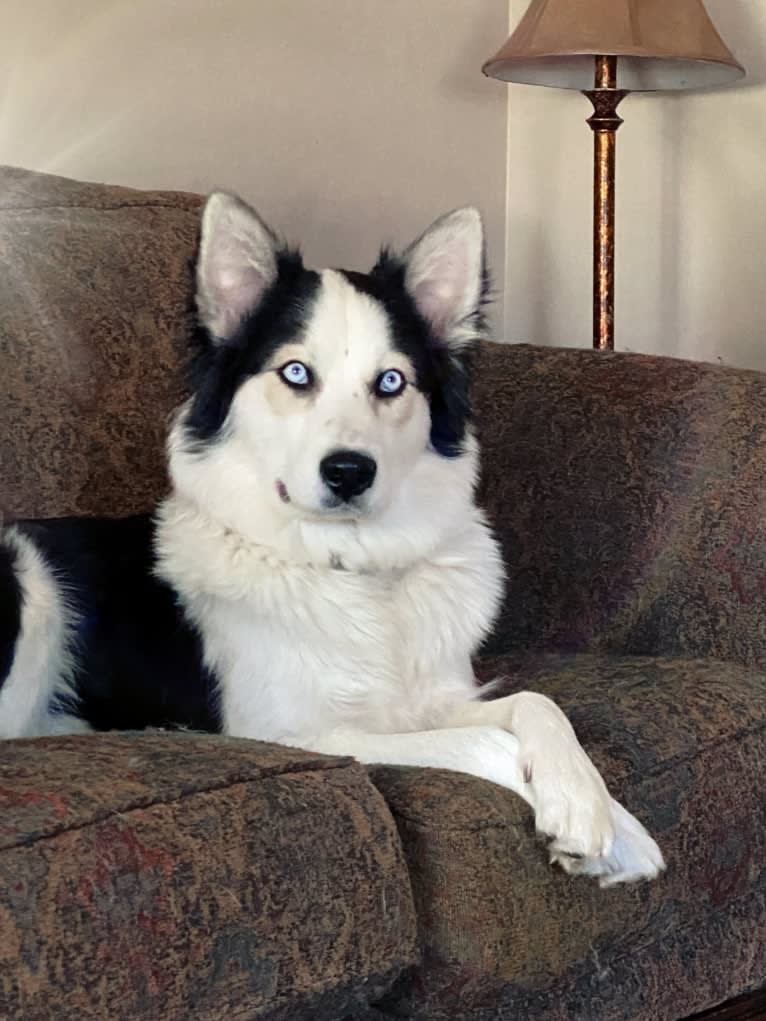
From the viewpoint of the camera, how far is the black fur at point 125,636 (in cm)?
202

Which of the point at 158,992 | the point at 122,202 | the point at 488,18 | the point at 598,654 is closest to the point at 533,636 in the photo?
the point at 598,654

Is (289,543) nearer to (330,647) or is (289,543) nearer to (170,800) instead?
(330,647)

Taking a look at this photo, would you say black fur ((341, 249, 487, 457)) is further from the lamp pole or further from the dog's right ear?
the lamp pole

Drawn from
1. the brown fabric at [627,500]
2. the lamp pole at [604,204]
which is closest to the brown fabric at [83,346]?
the brown fabric at [627,500]

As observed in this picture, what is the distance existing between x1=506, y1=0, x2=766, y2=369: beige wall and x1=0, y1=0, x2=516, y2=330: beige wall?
12 centimetres

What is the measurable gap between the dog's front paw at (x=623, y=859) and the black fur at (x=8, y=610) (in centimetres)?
86

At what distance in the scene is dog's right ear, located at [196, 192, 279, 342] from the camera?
6.85 ft

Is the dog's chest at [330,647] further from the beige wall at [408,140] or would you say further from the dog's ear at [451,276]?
the beige wall at [408,140]

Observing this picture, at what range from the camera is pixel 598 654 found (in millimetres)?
2350

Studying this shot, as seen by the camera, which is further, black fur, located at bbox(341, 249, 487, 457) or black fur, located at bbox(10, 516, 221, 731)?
black fur, located at bbox(341, 249, 487, 457)

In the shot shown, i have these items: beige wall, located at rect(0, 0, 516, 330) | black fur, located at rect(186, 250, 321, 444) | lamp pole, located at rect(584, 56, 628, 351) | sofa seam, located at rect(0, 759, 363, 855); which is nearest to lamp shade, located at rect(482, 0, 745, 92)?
lamp pole, located at rect(584, 56, 628, 351)

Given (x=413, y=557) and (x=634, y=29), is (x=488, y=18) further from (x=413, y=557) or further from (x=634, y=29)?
(x=413, y=557)

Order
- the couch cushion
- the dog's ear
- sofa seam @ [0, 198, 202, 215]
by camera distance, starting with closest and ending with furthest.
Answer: the couch cushion → the dog's ear → sofa seam @ [0, 198, 202, 215]

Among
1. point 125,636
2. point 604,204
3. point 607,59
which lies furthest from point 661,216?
point 125,636
